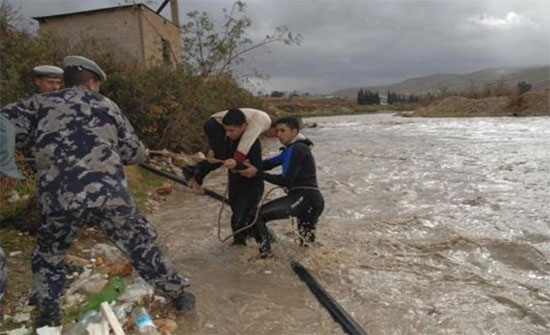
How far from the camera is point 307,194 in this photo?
5230 millimetres

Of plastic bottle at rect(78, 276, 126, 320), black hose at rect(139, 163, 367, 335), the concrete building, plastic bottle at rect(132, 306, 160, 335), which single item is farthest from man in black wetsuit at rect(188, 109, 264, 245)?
the concrete building

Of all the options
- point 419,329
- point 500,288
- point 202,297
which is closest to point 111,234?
point 202,297

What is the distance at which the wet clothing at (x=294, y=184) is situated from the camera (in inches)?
201

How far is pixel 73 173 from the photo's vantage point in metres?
3.18

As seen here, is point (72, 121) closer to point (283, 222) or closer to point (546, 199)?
point (283, 222)

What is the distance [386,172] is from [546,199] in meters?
3.91

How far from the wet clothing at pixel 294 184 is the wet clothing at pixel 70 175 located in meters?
1.91

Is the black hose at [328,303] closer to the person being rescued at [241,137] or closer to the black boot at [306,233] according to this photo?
the black boot at [306,233]

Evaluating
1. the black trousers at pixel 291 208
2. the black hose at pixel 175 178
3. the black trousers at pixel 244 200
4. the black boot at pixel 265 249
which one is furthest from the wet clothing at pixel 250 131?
the black hose at pixel 175 178

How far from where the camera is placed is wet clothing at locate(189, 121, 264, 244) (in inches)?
210

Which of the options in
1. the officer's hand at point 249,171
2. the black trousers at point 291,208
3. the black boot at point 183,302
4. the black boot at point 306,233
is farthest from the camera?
the black boot at point 306,233

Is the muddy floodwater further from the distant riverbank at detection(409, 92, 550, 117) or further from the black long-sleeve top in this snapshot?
the distant riverbank at detection(409, 92, 550, 117)

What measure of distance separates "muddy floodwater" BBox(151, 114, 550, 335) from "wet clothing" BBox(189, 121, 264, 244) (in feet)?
1.57

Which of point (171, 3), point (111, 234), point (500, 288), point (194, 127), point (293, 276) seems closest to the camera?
point (111, 234)
